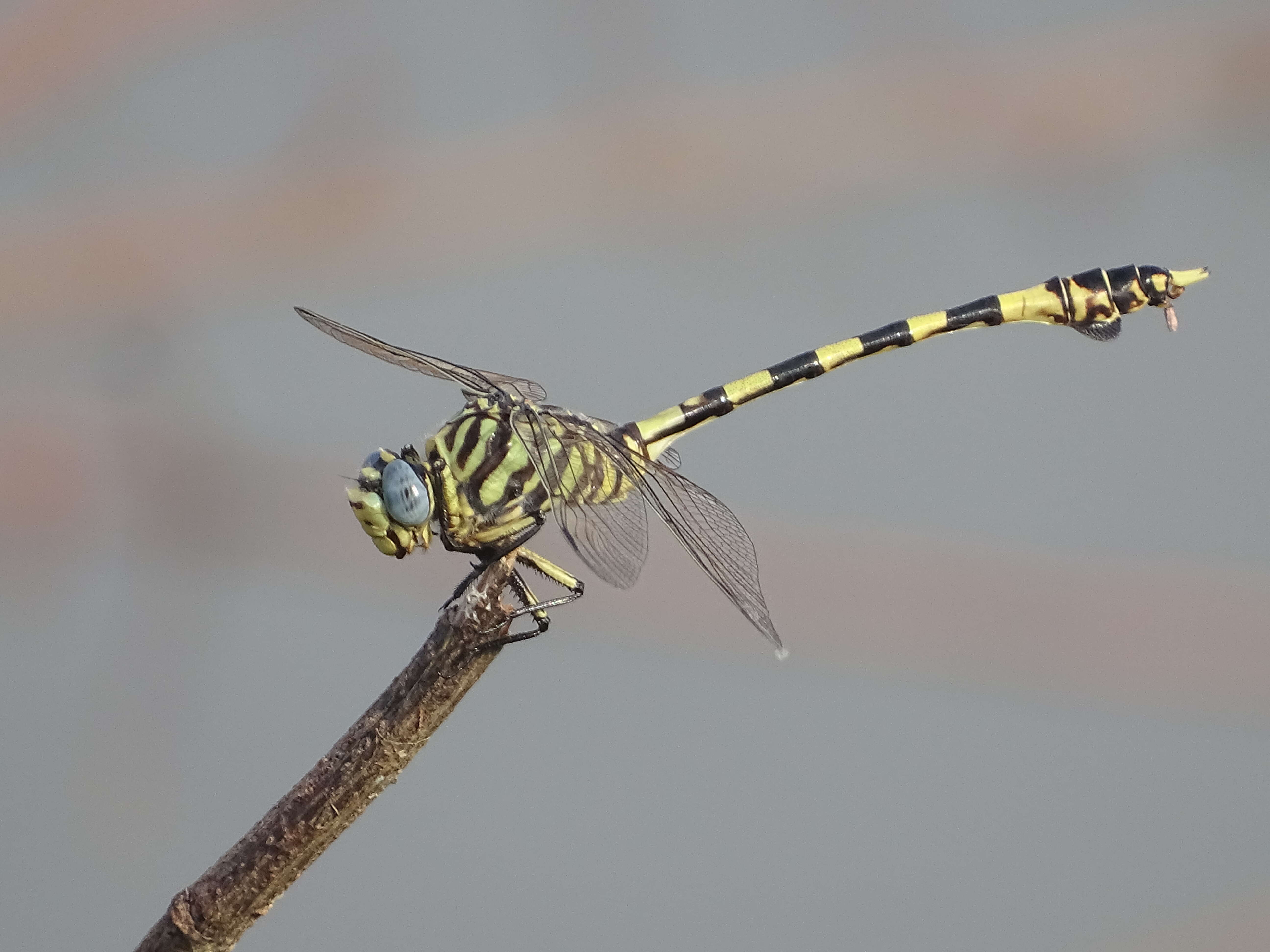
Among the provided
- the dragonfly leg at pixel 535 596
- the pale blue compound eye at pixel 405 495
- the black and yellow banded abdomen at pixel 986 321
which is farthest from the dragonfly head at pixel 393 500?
the black and yellow banded abdomen at pixel 986 321

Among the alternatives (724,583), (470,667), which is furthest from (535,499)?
(470,667)

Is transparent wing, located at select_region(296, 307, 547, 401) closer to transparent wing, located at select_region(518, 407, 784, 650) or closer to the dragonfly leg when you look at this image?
transparent wing, located at select_region(518, 407, 784, 650)

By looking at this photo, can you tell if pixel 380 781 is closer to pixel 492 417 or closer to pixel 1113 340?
pixel 492 417

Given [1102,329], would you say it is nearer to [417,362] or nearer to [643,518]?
[643,518]

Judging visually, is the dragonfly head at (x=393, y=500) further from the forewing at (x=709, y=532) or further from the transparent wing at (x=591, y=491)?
the forewing at (x=709, y=532)

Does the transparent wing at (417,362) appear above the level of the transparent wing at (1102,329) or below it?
below

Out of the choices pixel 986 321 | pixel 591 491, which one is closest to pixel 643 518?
pixel 591 491

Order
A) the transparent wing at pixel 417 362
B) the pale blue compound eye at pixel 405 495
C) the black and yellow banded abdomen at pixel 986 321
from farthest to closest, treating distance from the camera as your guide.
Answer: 1. the black and yellow banded abdomen at pixel 986 321
2. the transparent wing at pixel 417 362
3. the pale blue compound eye at pixel 405 495
